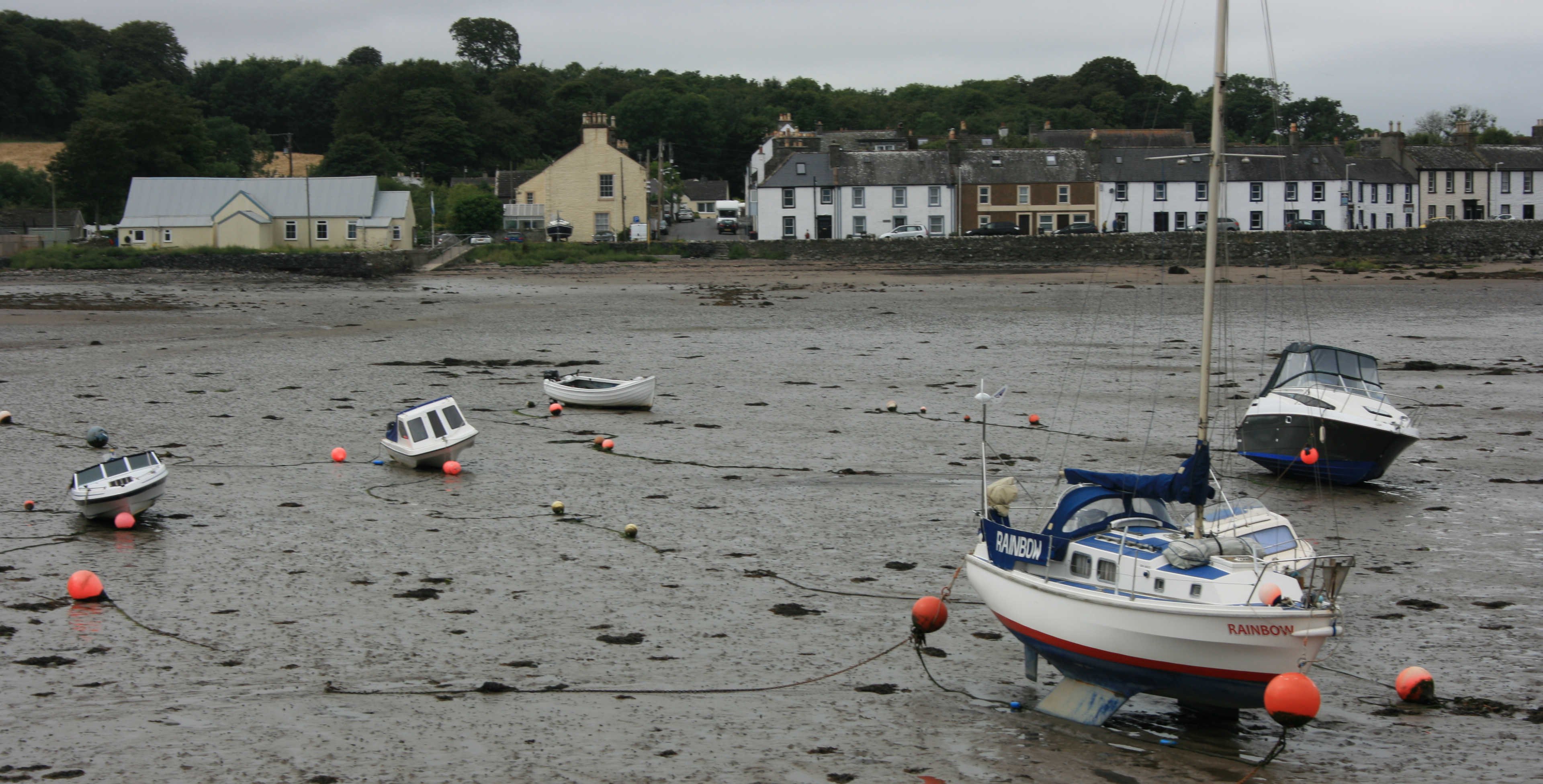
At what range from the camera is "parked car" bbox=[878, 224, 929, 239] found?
223 feet

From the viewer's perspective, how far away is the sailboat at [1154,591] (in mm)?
10031

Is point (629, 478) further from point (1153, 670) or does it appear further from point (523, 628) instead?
point (1153, 670)

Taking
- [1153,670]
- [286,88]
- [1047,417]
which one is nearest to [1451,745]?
[1153,670]

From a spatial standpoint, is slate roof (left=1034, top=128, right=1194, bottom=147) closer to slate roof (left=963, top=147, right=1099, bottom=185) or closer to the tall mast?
slate roof (left=963, top=147, right=1099, bottom=185)

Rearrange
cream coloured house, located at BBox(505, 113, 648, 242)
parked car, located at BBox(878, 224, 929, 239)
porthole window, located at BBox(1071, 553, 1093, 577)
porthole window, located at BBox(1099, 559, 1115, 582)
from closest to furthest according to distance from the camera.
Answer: porthole window, located at BBox(1099, 559, 1115, 582) → porthole window, located at BBox(1071, 553, 1093, 577) → parked car, located at BBox(878, 224, 929, 239) → cream coloured house, located at BBox(505, 113, 648, 242)

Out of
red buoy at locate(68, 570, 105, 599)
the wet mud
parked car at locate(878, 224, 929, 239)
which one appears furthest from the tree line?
red buoy at locate(68, 570, 105, 599)

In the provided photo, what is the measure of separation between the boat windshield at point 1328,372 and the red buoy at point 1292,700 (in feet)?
38.7

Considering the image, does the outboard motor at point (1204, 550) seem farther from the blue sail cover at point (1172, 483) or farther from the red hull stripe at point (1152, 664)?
the red hull stripe at point (1152, 664)

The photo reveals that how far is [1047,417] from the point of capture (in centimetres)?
2400

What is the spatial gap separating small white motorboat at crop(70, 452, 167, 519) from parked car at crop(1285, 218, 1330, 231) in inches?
2430

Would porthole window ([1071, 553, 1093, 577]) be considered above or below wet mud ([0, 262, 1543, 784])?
above

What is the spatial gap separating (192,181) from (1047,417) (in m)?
63.7

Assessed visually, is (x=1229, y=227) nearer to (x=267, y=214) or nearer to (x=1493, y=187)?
(x=1493, y=187)

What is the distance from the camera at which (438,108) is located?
11456cm
